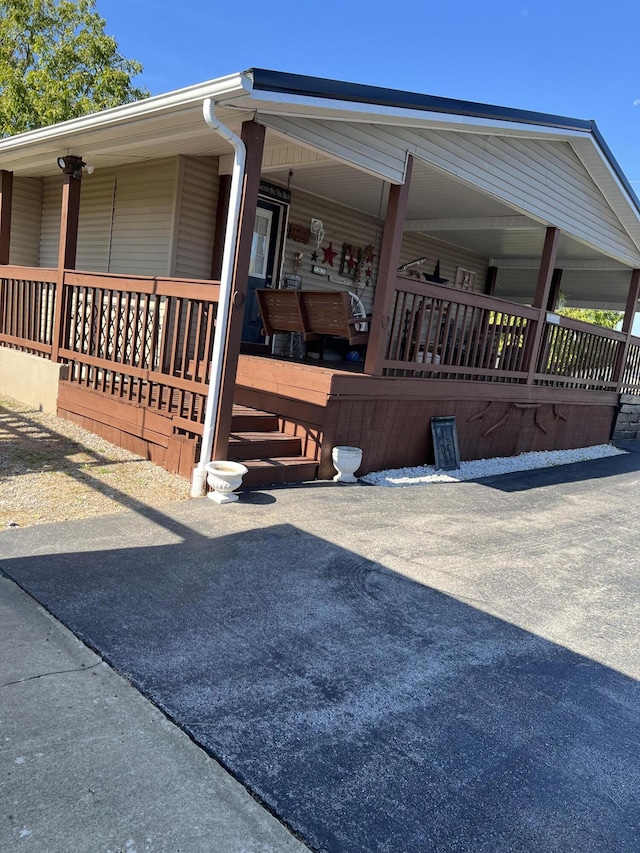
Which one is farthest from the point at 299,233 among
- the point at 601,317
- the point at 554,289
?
the point at 601,317

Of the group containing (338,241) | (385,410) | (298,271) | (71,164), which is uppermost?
(71,164)

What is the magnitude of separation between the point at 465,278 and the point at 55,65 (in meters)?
10.4

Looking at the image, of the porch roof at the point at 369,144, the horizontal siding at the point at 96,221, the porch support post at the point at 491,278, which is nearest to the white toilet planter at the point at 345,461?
the porch roof at the point at 369,144

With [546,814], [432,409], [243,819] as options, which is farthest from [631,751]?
[432,409]

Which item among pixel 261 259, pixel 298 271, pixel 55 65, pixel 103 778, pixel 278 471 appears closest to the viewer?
pixel 103 778

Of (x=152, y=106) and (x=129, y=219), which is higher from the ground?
(x=152, y=106)

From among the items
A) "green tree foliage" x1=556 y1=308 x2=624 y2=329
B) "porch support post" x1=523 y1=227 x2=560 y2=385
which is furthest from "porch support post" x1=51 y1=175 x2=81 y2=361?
"green tree foliage" x1=556 y1=308 x2=624 y2=329

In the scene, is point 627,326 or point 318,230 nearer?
point 318,230

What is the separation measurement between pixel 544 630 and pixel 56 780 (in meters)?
2.41

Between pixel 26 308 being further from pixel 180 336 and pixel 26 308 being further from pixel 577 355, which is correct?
pixel 577 355

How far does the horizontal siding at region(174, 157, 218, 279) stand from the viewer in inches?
277

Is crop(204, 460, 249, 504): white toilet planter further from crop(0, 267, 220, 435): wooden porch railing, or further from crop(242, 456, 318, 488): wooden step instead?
crop(0, 267, 220, 435): wooden porch railing

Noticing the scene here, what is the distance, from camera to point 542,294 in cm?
792

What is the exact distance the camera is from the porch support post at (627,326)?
34.5ft
